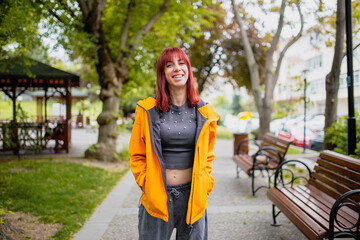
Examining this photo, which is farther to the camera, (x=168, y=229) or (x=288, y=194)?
(x=288, y=194)

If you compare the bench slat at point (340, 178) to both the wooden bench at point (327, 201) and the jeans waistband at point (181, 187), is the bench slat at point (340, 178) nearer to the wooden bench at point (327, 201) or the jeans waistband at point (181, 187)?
the wooden bench at point (327, 201)

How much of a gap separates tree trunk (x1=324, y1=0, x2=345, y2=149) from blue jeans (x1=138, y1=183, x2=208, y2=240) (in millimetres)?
5083

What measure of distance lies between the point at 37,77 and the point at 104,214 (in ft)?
23.7

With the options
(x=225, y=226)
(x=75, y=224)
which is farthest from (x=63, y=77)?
(x=225, y=226)

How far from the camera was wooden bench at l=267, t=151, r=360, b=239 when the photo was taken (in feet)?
8.89

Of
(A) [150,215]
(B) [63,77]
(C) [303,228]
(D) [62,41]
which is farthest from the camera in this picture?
(B) [63,77]

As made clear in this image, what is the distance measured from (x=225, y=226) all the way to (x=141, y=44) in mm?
6911

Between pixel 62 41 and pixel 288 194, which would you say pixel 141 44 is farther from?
pixel 288 194

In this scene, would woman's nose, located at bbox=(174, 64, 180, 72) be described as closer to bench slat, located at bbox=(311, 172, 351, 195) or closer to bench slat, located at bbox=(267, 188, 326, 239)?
bench slat, located at bbox=(267, 188, 326, 239)

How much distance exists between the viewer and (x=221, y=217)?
15.4 ft

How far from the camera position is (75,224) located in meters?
4.18

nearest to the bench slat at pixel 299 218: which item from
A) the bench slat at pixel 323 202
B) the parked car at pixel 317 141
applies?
the bench slat at pixel 323 202

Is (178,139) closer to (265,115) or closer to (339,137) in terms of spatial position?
(339,137)

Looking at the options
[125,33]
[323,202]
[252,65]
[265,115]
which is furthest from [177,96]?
[265,115]
